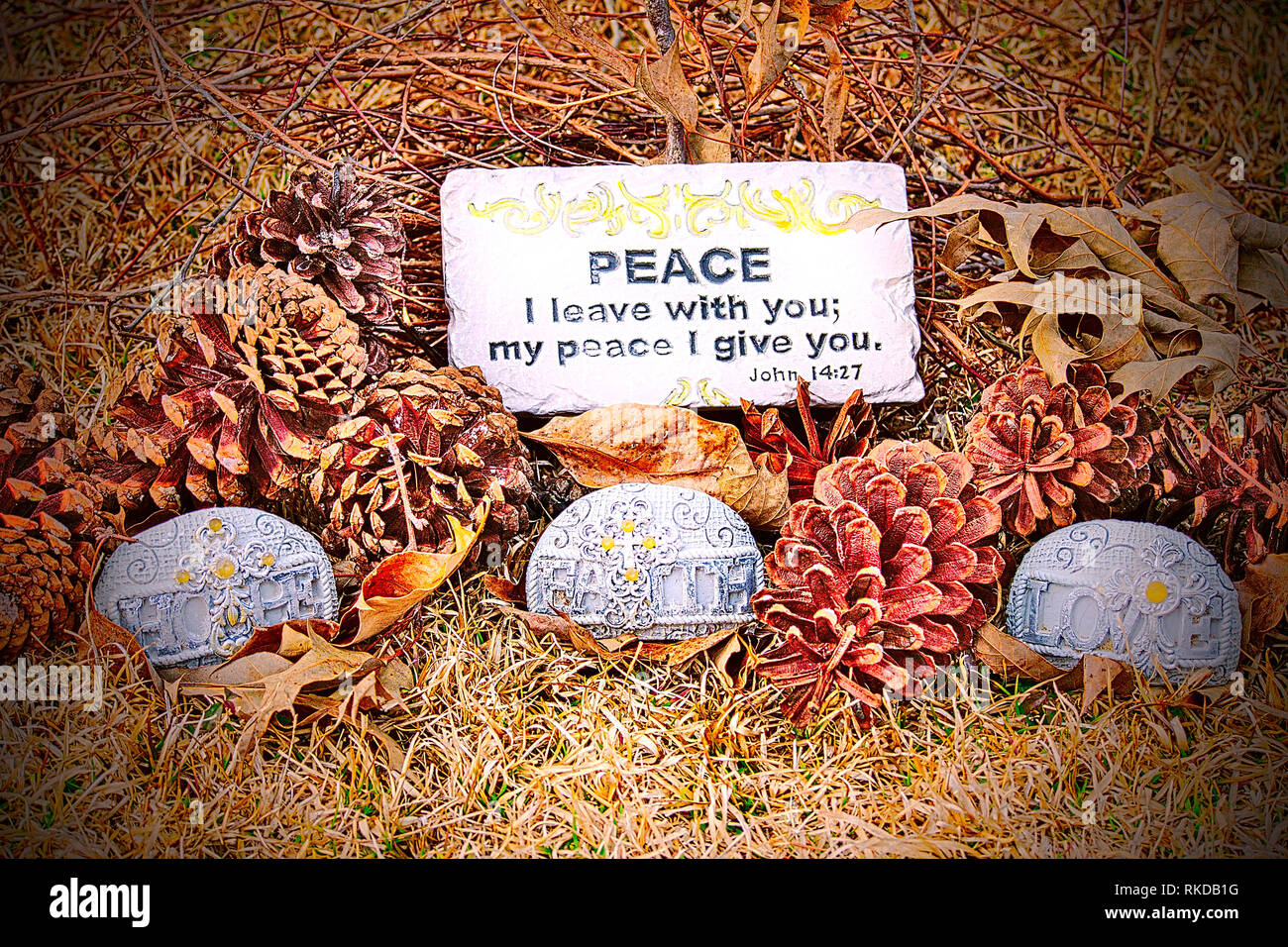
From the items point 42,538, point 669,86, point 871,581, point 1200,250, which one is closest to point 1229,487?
point 1200,250

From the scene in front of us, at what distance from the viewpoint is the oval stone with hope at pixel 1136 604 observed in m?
1.06

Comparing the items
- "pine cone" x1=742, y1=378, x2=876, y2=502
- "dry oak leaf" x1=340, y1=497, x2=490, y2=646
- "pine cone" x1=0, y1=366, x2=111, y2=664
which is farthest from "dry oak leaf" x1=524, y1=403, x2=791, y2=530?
"pine cone" x1=0, y1=366, x2=111, y2=664

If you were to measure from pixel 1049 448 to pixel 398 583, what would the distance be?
0.69 m

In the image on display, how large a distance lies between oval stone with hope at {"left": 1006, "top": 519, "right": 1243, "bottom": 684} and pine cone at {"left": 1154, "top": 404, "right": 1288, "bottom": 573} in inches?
2.4

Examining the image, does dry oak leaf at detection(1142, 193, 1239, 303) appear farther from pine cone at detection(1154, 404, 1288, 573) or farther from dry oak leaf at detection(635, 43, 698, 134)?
dry oak leaf at detection(635, 43, 698, 134)

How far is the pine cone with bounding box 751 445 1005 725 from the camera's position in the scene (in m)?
1.02

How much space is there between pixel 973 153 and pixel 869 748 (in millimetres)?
821

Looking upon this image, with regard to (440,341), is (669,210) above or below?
above

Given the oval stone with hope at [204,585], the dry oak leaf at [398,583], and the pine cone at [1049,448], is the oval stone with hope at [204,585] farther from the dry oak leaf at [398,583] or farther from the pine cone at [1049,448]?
the pine cone at [1049,448]

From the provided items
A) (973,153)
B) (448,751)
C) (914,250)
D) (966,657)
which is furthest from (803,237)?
(448,751)

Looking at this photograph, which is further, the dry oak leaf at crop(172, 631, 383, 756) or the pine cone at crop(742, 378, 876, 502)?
the pine cone at crop(742, 378, 876, 502)

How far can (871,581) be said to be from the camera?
1022 mm

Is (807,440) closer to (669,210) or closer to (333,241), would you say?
(669,210)

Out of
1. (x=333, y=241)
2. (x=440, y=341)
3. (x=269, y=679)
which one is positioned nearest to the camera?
(x=269, y=679)
